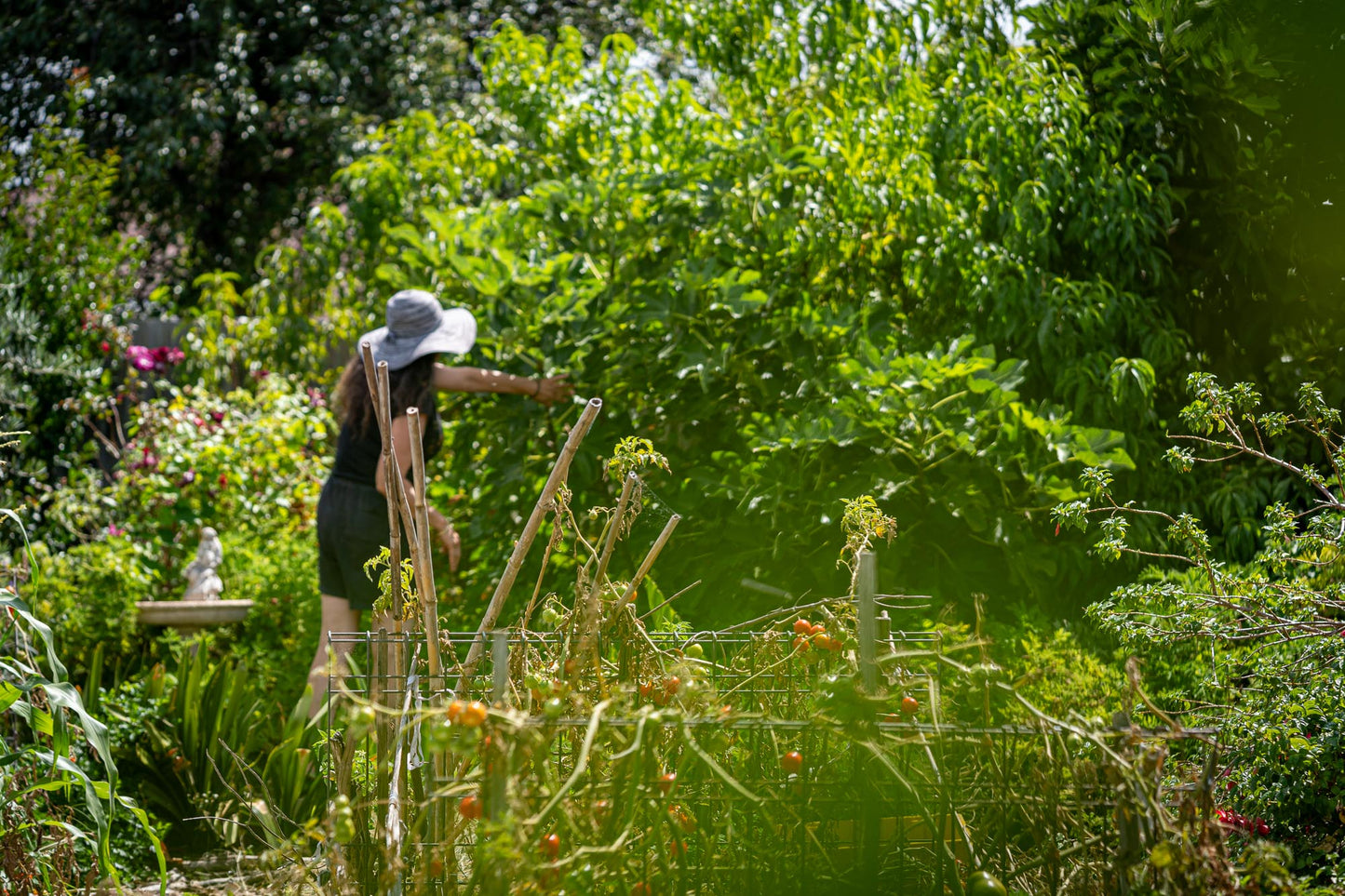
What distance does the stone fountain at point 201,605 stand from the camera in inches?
158

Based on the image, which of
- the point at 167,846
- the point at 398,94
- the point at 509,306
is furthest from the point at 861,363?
the point at 398,94

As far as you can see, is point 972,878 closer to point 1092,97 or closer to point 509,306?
point 509,306

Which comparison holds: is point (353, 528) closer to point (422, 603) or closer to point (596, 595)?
point (422, 603)

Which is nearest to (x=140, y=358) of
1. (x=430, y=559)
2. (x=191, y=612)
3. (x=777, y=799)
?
(x=191, y=612)

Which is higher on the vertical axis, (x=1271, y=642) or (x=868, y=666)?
(x=868, y=666)

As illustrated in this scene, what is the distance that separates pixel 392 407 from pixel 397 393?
62mm

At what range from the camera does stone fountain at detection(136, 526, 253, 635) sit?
400cm

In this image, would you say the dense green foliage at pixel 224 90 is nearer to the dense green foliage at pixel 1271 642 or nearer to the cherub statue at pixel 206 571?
the cherub statue at pixel 206 571

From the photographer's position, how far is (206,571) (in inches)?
168

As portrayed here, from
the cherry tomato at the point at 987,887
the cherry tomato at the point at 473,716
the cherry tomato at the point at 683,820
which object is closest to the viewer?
the cherry tomato at the point at 473,716

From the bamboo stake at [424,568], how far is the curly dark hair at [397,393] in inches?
63.6

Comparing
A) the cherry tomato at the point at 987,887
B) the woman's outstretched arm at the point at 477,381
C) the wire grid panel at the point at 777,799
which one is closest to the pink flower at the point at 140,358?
the woman's outstretched arm at the point at 477,381

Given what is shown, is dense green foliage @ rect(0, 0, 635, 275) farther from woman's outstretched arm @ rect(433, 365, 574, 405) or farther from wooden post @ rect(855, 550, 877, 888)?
wooden post @ rect(855, 550, 877, 888)

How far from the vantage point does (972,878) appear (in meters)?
1.17
